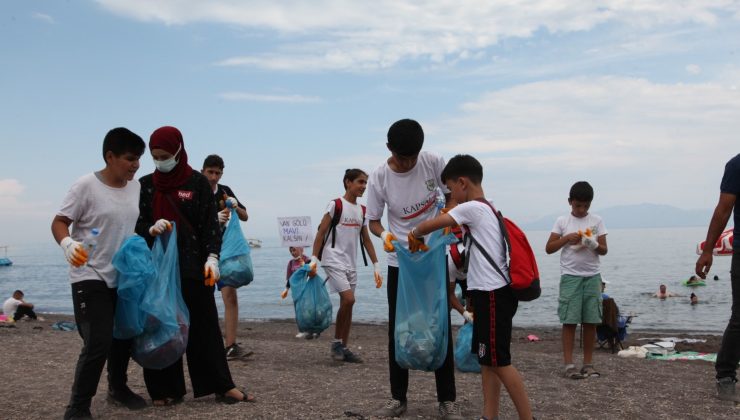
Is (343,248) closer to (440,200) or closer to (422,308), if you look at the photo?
(440,200)

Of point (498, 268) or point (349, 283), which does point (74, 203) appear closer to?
point (498, 268)

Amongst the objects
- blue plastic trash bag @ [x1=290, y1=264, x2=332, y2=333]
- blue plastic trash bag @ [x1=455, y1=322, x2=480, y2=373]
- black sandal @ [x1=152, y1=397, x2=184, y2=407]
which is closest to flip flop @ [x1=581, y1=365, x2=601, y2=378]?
blue plastic trash bag @ [x1=455, y1=322, x2=480, y2=373]

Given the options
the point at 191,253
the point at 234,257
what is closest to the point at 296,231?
the point at 234,257

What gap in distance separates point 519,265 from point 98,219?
275 cm

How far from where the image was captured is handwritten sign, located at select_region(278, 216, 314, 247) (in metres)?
Answer: 12.1

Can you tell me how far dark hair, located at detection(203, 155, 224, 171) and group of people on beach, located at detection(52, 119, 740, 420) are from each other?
6.56 feet

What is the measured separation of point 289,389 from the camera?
19.3 ft

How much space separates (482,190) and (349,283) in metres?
3.63

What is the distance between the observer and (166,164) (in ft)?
16.1

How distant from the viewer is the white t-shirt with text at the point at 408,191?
15.9ft

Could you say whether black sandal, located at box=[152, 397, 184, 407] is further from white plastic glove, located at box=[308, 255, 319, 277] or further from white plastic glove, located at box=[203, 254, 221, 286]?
white plastic glove, located at box=[308, 255, 319, 277]

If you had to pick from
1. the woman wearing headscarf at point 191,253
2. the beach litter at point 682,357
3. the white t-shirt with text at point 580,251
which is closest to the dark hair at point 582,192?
the white t-shirt with text at point 580,251

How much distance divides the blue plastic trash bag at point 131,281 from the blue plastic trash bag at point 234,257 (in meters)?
1.91

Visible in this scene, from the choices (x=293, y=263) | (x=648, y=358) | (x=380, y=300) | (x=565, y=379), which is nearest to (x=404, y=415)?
(x=565, y=379)
